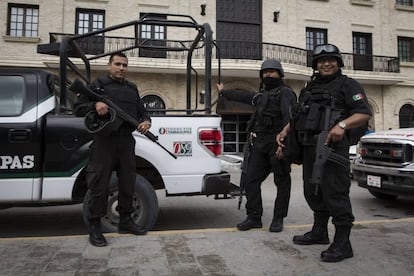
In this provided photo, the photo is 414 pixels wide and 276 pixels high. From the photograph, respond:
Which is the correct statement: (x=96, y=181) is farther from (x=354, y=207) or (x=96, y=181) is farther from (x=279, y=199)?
(x=354, y=207)

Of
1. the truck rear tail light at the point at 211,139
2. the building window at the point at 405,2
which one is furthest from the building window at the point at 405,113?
the truck rear tail light at the point at 211,139

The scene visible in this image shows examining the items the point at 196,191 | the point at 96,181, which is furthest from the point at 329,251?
the point at 96,181

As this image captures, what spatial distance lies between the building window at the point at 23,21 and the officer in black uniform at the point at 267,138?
15.6m

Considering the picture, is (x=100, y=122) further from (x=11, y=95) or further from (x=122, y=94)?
(x=11, y=95)

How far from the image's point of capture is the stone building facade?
16531 millimetres

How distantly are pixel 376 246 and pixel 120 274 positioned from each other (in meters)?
2.37

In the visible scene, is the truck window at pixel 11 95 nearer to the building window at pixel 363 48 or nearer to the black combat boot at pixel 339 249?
the black combat boot at pixel 339 249

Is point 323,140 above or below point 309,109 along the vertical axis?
below

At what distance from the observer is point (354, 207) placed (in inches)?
268

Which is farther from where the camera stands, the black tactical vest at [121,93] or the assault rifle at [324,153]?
the black tactical vest at [121,93]

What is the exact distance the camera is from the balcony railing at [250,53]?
16.4m

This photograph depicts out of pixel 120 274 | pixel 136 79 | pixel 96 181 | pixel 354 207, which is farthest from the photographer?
pixel 136 79

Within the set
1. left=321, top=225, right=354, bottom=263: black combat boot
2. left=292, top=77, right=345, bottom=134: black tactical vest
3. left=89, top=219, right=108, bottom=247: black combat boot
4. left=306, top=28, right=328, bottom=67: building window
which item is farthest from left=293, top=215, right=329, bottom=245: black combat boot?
left=306, top=28, right=328, bottom=67: building window

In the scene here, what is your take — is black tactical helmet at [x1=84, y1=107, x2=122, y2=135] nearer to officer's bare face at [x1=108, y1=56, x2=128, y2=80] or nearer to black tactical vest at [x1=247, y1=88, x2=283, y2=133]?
officer's bare face at [x1=108, y1=56, x2=128, y2=80]
